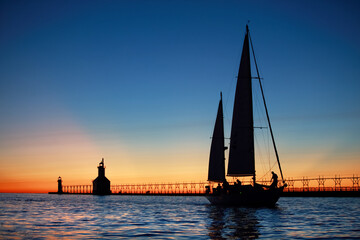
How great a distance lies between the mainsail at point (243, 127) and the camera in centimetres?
4928

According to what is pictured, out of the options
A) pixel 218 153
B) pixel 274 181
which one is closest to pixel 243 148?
pixel 274 181

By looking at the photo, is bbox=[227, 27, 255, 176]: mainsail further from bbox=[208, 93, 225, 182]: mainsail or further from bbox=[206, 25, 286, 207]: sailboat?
bbox=[208, 93, 225, 182]: mainsail

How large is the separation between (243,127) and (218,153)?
499 inches

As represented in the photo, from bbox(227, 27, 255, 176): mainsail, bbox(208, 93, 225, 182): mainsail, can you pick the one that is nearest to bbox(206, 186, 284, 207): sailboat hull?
bbox(227, 27, 255, 176): mainsail

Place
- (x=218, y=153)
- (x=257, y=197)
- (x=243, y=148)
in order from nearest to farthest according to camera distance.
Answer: (x=257, y=197)
(x=243, y=148)
(x=218, y=153)

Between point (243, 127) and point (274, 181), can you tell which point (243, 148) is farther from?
point (274, 181)

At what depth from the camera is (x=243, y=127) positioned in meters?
50.0

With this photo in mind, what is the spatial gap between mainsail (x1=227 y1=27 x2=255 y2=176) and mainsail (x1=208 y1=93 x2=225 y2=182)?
9.54m

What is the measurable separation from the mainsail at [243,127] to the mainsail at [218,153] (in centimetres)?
954

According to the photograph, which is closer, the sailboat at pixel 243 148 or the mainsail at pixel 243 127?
the sailboat at pixel 243 148

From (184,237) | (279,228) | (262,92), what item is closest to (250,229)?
(279,228)

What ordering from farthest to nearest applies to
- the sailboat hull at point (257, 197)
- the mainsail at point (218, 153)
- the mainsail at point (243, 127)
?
the mainsail at point (218, 153)
the mainsail at point (243, 127)
the sailboat hull at point (257, 197)

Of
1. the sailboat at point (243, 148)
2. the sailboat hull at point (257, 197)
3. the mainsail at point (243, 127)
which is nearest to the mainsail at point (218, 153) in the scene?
the sailboat at point (243, 148)

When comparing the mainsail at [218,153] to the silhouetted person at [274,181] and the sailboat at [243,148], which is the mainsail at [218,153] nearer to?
the sailboat at [243,148]
